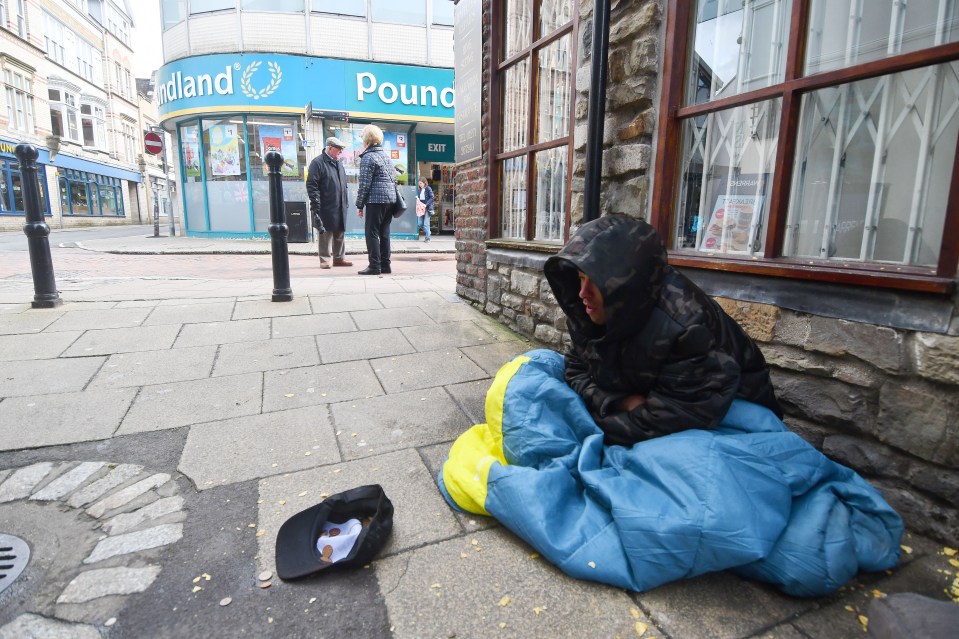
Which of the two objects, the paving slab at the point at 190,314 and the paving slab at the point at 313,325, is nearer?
the paving slab at the point at 313,325

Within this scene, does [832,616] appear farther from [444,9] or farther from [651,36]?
[444,9]

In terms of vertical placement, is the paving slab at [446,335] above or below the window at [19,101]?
below

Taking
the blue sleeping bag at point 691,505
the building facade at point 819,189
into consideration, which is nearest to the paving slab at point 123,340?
the blue sleeping bag at point 691,505

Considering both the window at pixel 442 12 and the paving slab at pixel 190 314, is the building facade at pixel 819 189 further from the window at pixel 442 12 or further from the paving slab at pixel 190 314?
the window at pixel 442 12

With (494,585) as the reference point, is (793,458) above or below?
above

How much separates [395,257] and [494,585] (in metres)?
9.61

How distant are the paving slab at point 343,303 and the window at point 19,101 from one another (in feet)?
94.5

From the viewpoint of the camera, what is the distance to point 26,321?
14.4 ft

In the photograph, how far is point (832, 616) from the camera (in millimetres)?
1479

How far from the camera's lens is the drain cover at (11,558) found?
5.28 feet

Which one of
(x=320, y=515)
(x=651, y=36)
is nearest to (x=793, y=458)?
(x=320, y=515)

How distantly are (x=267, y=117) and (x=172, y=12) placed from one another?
4.17 meters

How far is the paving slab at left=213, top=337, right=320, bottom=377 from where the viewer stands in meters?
3.50

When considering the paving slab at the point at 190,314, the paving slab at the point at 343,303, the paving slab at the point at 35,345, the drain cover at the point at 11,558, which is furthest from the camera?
the paving slab at the point at 343,303
